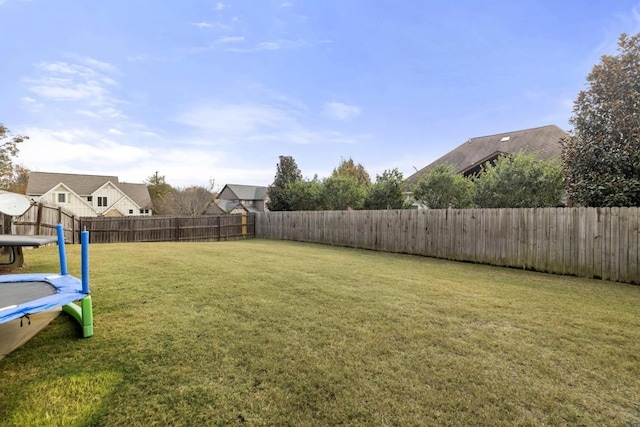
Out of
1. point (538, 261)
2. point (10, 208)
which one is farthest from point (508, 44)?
point (10, 208)

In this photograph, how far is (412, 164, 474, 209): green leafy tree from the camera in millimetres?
12156

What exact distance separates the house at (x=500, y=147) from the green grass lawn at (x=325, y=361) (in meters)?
11.7

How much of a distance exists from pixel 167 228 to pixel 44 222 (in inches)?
253

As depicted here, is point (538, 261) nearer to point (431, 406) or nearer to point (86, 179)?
point (431, 406)

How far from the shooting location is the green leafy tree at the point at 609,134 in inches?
264

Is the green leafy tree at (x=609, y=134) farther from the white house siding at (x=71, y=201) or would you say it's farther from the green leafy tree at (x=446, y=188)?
the white house siding at (x=71, y=201)

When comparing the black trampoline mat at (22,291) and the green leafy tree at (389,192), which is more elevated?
the green leafy tree at (389,192)

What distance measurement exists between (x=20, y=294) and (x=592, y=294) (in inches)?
299

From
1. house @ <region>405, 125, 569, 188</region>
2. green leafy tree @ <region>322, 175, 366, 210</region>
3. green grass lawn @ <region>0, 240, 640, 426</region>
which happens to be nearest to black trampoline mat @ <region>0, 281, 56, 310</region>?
green grass lawn @ <region>0, 240, 640, 426</region>

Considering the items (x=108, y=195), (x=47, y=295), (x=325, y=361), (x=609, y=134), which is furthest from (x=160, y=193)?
(x=325, y=361)

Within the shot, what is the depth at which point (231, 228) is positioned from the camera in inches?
671

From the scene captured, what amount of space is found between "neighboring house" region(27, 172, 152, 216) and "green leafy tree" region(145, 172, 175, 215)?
1.87m

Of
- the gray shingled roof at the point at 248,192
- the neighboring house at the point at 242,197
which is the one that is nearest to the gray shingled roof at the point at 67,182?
the neighboring house at the point at 242,197

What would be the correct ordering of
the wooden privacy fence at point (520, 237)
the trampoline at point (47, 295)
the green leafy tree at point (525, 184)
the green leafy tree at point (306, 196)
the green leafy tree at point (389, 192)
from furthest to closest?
the green leafy tree at point (306, 196), the green leafy tree at point (389, 192), the green leafy tree at point (525, 184), the wooden privacy fence at point (520, 237), the trampoline at point (47, 295)
